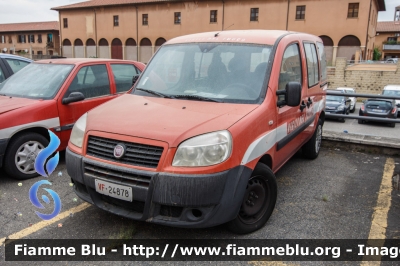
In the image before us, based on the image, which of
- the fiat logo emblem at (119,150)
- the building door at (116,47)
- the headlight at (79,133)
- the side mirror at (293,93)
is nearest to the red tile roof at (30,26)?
the building door at (116,47)

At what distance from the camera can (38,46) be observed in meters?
66.6

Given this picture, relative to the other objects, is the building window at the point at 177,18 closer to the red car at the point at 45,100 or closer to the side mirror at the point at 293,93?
the red car at the point at 45,100

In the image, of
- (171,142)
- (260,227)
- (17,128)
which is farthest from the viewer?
(17,128)

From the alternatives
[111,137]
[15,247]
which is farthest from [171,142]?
[15,247]

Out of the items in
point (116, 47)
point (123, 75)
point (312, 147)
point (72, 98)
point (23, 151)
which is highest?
point (116, 47)

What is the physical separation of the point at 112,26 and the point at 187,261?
178 ft

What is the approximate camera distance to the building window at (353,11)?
39.3 meters

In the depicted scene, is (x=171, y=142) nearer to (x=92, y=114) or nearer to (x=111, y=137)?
(x=111, y=137)

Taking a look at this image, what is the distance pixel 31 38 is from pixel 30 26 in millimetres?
2438

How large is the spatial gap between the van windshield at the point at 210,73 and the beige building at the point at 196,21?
104 feet

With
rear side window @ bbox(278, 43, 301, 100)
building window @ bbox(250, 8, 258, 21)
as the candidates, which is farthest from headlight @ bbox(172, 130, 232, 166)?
building window @ bbox(250, 8, 258, 21)

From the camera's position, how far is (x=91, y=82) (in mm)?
5801

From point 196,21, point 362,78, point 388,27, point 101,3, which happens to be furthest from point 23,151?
point 388,27

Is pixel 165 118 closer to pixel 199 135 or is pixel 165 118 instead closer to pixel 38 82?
pixel 199 135
